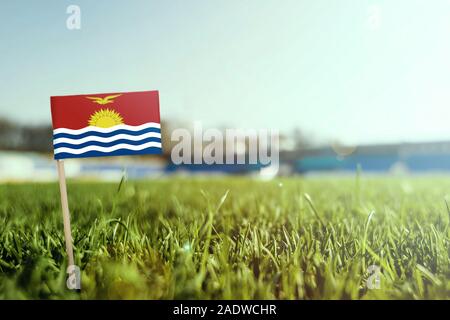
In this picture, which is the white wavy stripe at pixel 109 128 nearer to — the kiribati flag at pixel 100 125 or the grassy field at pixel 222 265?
the kiribati flag at pixel 100 125

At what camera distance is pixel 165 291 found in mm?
1253

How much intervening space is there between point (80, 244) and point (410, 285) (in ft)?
3.80

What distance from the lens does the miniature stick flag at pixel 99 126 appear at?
4.35 feet

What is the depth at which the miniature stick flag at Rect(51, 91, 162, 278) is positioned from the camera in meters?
1.33

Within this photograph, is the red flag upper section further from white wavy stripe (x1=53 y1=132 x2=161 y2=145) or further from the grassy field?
the grassy field

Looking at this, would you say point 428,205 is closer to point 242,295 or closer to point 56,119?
point 242,295

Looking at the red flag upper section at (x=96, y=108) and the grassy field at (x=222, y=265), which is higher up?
the red flag upper section at (x=96, y=108)

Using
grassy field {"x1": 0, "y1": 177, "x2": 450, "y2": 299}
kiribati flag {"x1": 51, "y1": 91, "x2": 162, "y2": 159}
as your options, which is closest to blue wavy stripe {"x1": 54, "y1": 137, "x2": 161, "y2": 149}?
kiribati flag {"x1": 51, "y1": 91, "x2": 162, "y2": 159}

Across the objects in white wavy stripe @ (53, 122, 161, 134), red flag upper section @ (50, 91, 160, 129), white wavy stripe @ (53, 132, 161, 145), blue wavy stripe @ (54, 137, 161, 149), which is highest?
red flag upper section @ (50, 91, 160, 129)

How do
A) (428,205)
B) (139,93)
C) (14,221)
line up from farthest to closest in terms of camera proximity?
1. (428,205)
2. (14,221)
3. (139,93)

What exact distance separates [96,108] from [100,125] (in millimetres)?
55

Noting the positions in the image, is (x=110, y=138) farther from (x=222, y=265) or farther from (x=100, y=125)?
(x=222, y=265)

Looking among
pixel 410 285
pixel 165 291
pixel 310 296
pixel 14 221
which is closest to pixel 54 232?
pixel 14 221

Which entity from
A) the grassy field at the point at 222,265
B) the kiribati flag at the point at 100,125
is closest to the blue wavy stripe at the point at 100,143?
the kiribati flag at the point at 100,125
